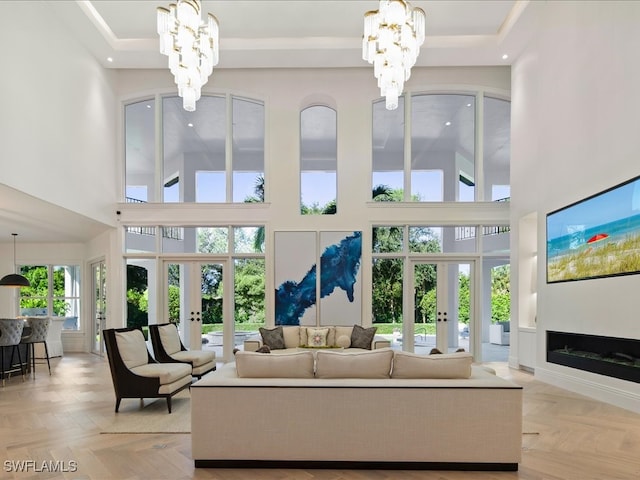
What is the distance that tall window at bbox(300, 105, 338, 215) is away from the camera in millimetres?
8969

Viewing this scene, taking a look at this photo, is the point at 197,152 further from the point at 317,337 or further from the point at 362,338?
the point at 362,338

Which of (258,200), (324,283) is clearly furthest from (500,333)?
(258,200)

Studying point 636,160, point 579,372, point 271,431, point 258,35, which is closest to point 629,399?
point 579,372

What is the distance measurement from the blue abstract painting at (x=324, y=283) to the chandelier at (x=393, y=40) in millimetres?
4176

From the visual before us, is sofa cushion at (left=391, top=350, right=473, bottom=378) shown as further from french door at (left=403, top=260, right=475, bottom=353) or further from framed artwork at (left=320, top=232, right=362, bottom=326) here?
french door at (left=403, top=260, right=475, bottom=353)

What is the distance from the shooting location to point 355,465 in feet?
11.0

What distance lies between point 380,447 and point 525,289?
225 inches

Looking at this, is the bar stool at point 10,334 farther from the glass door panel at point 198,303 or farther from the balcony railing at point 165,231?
the balcony railing at point 165,231

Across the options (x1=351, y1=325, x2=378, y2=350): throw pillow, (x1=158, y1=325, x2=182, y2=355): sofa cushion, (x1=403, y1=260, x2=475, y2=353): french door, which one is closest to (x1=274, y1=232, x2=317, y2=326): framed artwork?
(x1=351, y1=325, x2=378, y2=350): throw pillow

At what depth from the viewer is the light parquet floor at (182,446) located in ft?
10.8

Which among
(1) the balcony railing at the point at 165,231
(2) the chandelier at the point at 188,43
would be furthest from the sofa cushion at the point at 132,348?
(1) the balcony railing at the point at 165,231

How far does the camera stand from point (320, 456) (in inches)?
131

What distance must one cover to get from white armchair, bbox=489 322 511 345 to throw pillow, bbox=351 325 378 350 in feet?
21.8

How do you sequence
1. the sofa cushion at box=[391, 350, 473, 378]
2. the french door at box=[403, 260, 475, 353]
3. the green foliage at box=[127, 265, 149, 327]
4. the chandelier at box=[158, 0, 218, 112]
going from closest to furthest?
the sofa cushion at box=[391, 350, 473, 378] → the chandelier at box=[158, 0, 218, 112] → the french door at box=[403, 260, 475, 353] → the green foliage at box=[127, 265, 149, 327]
